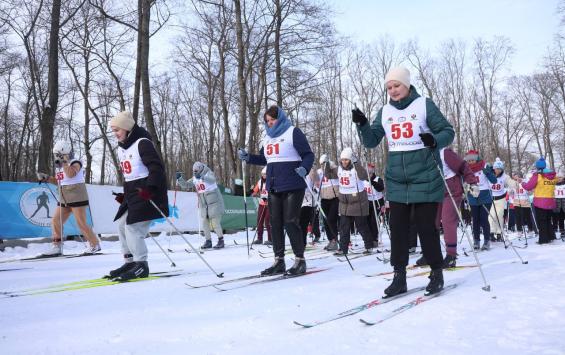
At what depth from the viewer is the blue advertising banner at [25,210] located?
9492 mm

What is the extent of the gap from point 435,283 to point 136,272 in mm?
3224

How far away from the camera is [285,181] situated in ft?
17.1

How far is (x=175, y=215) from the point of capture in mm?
13836

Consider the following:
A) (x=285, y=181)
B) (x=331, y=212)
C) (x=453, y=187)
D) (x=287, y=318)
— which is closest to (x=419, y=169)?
(x=287, y=318)

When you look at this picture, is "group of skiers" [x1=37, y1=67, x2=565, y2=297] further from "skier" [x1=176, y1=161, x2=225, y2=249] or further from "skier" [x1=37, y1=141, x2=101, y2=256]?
"skier" [x1=176, y1=161, x2=225, y2=249]

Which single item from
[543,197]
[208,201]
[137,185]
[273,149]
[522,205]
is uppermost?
[273,149]

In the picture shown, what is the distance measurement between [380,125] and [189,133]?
4411cm

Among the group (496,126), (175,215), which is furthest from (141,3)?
(496,126)

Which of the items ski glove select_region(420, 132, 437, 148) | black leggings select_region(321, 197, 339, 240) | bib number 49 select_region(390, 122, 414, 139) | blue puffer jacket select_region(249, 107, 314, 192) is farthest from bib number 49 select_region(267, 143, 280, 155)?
black leggings select_region(321, 197, 339, 240)

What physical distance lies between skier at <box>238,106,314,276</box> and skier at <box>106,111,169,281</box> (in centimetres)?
122

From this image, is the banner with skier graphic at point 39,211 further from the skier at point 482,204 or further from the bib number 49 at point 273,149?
the skier at point 482,204

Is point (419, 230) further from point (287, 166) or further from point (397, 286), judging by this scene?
point (287, 166)

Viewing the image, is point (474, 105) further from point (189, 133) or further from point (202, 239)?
point (202, 239)

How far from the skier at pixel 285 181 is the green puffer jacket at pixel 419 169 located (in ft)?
4.51
